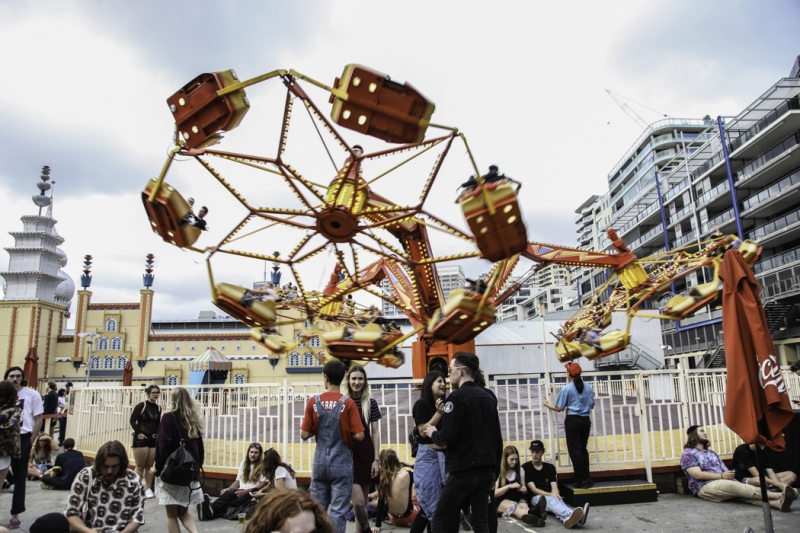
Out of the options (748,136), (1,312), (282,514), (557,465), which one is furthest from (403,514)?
(1,312)

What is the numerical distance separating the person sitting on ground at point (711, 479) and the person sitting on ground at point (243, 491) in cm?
594

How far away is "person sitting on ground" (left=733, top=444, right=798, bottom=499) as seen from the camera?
6.87 meters

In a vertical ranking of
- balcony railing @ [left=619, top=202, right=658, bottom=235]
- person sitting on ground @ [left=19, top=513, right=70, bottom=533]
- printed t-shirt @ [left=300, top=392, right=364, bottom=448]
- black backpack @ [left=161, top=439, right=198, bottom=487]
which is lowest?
person sitting on ground @ [left=19, top=513, right=70, bottom=533]

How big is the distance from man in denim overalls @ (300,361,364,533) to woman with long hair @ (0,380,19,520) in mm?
3664

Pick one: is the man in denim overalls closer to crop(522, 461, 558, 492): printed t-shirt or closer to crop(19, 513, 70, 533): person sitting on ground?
crop(19, 513, 70, 533): person sitting on ground

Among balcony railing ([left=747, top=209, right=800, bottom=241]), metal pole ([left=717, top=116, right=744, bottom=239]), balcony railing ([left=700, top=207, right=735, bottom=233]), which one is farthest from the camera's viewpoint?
balcony railing ([left=700, top=207, right=735, bottom=233])

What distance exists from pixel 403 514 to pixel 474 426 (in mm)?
2772

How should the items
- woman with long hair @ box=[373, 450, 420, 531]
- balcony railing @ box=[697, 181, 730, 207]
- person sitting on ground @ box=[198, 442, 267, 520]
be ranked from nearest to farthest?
woman with long hair @ box=[373, 450, 420, 531]
person sitting on ground @ box=[198, 442, 267, 520]
balcony railing @ box=[697, 181, 730, 207]

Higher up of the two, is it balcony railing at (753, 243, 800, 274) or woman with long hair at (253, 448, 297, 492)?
balcony railing at (753, 243, 800, 274)

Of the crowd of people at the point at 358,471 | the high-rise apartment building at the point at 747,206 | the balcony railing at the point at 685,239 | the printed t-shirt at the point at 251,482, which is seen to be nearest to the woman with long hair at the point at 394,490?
the crowd of people at the point at 358,471

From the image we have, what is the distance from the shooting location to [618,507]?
702 cm

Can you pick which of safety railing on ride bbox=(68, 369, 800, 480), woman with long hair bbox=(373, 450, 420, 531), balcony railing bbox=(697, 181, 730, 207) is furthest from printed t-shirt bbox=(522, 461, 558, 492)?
balcony railing bbox=(697, 181, 730, 207)

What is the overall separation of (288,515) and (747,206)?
147ft

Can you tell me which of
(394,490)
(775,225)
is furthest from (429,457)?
(775,225)
